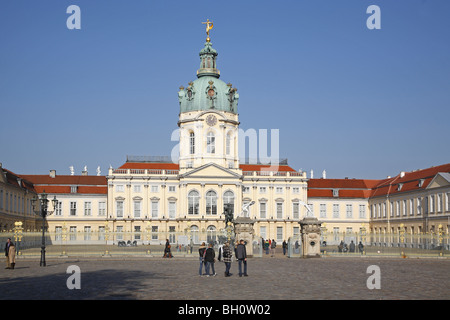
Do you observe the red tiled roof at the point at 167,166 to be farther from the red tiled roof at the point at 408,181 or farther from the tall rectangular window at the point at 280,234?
the red tiled roof at the point at 408,181

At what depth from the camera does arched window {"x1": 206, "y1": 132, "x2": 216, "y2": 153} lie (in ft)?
279

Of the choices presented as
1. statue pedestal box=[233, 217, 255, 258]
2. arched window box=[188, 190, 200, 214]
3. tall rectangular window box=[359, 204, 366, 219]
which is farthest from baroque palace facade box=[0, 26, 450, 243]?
statue pedestal box=[233, 217, 255, 258]

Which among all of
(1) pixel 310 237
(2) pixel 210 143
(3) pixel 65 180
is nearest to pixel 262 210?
(2) pixel 210 143

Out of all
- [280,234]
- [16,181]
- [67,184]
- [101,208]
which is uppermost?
[67,184]

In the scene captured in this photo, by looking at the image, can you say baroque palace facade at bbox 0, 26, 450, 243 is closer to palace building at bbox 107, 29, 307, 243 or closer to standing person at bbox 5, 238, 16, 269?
palace building at bbox 107, 29, 307, 243

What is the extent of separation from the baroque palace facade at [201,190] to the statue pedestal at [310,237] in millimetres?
38020

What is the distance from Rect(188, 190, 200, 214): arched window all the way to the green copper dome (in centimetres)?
1161

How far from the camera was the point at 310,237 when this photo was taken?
4062 cm

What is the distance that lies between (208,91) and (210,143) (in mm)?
7076

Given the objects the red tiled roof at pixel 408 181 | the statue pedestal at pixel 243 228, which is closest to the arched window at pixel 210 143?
the red tiled roof at pixel 408 181

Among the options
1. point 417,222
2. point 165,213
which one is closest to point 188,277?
point 417,222

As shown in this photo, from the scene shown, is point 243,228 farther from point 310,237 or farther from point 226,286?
point 226,286

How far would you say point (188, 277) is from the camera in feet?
81.5
